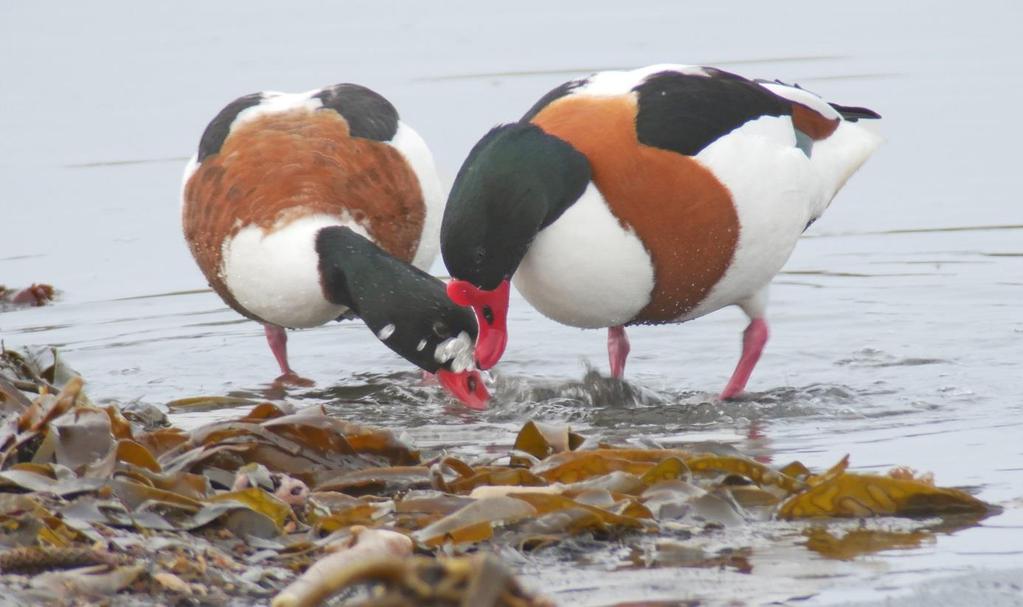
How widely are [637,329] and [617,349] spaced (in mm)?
1053

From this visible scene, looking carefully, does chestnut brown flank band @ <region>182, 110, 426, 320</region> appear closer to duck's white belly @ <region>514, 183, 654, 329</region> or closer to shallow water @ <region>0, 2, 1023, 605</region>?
shallow water @ <region>0, 2, 1023, 605</region>

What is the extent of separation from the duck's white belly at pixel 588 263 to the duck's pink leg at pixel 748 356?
2.51 feet

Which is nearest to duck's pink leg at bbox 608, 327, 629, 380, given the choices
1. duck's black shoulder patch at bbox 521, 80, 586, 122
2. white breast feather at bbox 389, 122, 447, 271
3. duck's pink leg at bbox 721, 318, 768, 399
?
duck's pink leg at bbox 721, 318, 768, 399

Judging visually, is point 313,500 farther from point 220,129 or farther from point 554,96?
point 220,129

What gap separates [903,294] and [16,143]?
5772 mm

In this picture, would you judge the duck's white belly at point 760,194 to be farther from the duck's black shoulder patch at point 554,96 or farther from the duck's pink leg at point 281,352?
the duck's pink leg at point 281,352

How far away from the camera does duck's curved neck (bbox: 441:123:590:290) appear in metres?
5.63

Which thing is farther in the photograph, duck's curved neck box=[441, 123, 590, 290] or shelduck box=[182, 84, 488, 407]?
shelduck box=[182, 84, 488, 407]

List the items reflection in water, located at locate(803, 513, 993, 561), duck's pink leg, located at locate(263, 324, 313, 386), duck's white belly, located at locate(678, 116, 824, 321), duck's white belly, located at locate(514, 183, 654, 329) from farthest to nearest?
duck's pink leg, located at locate(263, 324, 313, 386) → duck's white belly, located at locate(678, 116, 824, 321) → duck's white belly, located at locate(514, 183, 654, 329) → reflection in water, located at locate(803, 513, 993, 561)

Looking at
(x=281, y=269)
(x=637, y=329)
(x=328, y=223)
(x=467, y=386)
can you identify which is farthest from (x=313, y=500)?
(x=637, y=329)

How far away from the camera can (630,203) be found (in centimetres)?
587

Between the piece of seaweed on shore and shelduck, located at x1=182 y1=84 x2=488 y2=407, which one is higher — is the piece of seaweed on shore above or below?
below

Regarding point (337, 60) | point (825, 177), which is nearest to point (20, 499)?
point (825, 177)

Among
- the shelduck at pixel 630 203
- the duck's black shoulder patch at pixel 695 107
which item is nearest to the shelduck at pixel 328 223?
the shelduck at pixel 630 203
